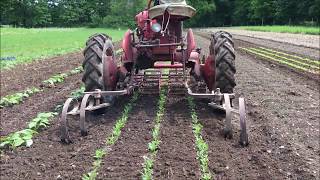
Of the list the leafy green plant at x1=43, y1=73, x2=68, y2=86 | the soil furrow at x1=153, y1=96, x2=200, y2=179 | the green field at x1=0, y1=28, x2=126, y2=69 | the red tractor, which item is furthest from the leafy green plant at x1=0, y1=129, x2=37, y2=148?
the green field at x1=0, y1=28, x2=126, y2=69

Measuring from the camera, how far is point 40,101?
345 inches

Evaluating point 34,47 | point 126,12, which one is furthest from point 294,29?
point 34,47

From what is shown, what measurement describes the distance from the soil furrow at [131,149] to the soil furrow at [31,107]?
1603 mm

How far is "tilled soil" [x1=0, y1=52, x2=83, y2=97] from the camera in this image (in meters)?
10.6

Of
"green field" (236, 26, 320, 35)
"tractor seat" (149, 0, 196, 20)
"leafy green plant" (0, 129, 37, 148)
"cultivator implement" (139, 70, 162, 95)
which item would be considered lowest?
"leafy green plant" (0, 129, 37, 148)

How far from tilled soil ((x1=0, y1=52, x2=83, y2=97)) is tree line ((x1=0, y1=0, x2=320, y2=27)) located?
1.67 metres

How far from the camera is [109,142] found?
19.2 feet

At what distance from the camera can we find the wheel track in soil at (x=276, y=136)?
4926 millimetres

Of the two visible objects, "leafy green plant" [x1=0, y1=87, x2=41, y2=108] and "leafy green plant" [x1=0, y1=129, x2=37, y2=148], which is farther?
"leafy green plant" [x1=0, y1=87, x2=41, y2=108]

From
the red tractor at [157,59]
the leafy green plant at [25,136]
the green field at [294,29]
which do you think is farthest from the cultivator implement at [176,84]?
the green field at [294,29]

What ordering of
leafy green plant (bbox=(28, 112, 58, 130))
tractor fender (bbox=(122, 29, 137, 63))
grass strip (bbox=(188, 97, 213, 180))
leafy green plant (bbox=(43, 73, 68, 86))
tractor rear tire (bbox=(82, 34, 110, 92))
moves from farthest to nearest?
1. leafy green plant (bbox=(43, 73, 68, 86))
2. tractor fender (bbox=(122, 29, 137, 63))
3. tractor rear tire (bbox=(82, 34, 110, 92))
4. leafy green plant (bbox=(28, 112, 58, 130))
5. grass strip (bbox=(188, 97, 213, 180))

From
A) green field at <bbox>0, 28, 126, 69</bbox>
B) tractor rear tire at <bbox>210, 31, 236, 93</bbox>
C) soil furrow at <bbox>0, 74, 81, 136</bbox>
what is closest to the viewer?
soil furrow at <bbox>0, 74, 81, 136</bbox>

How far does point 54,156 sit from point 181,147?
1444 millimetres

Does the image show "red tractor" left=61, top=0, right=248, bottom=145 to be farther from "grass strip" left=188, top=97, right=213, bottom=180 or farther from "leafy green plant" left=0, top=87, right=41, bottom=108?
"leafy green plant" left=0, top=87, right=41, bottom=108
